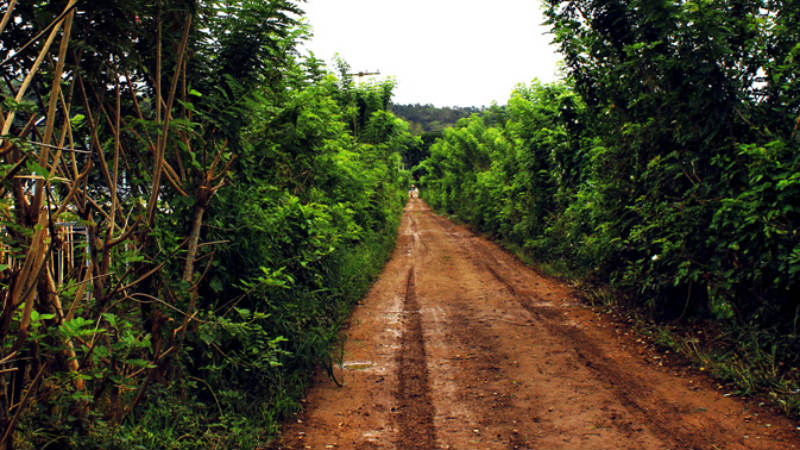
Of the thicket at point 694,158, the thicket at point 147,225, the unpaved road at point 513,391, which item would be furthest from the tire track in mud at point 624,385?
the thicket at point 147,225

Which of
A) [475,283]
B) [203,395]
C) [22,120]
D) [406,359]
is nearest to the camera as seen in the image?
[22,120]

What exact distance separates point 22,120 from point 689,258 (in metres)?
6.42

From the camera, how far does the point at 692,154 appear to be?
19.1 feet

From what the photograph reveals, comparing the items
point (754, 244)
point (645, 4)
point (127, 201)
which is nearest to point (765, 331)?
point (754, 244)

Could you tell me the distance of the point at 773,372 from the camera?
14.9ft

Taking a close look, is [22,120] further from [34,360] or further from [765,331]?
[765,331]

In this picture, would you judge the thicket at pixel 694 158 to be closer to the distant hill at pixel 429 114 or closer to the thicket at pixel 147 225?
the thicket at pixel 147 225

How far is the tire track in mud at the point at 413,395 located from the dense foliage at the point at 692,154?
3.13 meters

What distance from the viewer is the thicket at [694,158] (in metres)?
4.77

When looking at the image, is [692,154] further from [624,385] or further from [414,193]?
[414,193]

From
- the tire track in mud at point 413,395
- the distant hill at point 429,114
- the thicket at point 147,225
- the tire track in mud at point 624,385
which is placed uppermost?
the distant hill at point 429,114

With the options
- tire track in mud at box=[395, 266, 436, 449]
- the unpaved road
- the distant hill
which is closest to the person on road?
the distant hill

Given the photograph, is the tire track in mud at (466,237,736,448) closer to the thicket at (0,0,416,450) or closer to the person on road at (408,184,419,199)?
the thicket at (0,0,416,450)

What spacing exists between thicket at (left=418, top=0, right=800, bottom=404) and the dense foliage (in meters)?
0.02
